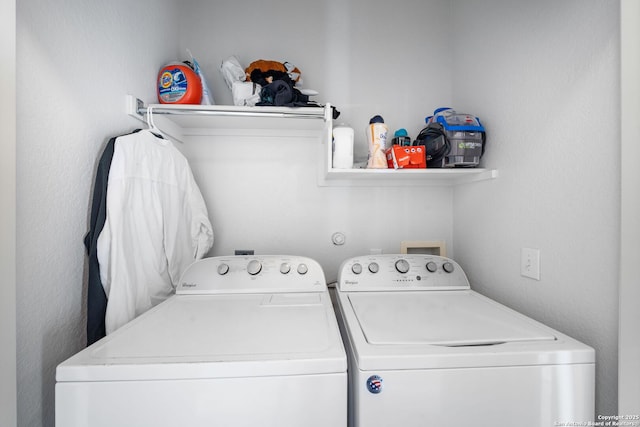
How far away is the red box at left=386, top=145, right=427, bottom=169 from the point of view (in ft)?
4.37

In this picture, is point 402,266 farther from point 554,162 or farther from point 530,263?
point 554,162

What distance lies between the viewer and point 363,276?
133 centimetres

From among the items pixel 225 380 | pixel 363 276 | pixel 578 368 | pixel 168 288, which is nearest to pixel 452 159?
pixel 363 276

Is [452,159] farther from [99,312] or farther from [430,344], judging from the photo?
[99,312]

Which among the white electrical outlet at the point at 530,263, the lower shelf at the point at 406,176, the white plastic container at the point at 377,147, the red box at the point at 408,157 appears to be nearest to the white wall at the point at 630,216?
the white electrical outlet at the point at 530,263

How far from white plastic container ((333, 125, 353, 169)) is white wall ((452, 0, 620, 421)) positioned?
703 millimetres

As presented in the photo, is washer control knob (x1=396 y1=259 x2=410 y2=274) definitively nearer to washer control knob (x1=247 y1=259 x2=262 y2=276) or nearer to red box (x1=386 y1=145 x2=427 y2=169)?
red box (x1=386 y1=145 x2=427 y2=169)

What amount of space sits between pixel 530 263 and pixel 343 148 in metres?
0.95

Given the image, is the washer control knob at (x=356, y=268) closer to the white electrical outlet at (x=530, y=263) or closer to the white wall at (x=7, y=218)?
the white electrical outlet at (x=530, y=263)

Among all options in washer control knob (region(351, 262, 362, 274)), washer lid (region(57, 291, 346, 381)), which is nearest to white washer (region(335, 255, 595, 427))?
washer lid (region(57, 291, 346, 381))

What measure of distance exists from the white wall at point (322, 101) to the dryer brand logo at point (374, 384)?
962mm

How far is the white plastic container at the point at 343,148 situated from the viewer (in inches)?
52.5

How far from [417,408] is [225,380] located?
51 cm

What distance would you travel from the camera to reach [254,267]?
131 cm
